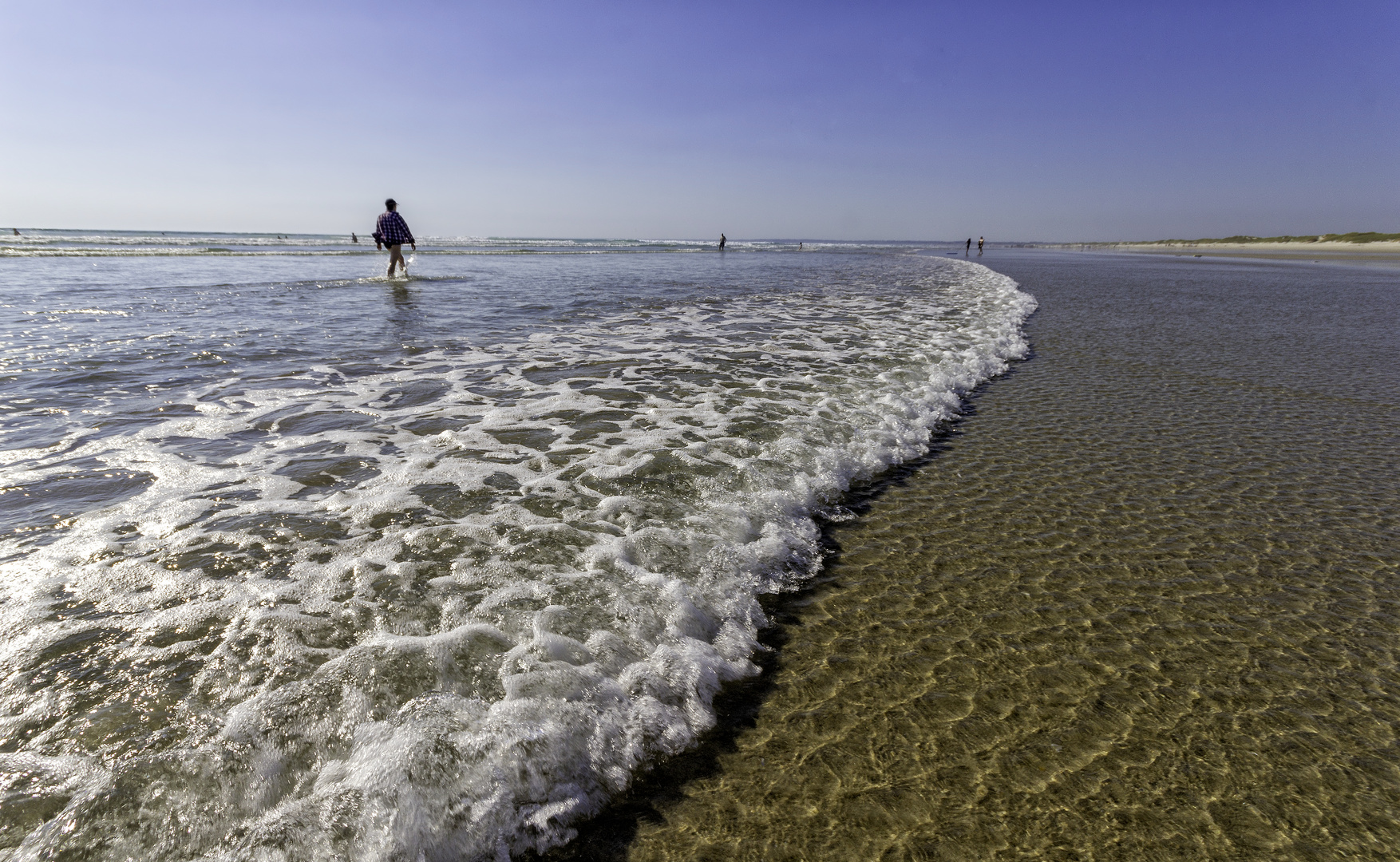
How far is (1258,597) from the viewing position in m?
3.45

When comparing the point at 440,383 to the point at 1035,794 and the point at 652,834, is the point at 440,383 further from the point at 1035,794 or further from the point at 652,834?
the point at 1035,794

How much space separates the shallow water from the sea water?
38 centimetres

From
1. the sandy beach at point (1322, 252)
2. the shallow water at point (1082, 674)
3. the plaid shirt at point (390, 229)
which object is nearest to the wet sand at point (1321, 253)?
the sandy beach at point (1322, 252)

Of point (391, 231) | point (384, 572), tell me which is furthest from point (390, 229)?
point (384, 572)

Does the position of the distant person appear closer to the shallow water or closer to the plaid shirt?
the plaid shirt

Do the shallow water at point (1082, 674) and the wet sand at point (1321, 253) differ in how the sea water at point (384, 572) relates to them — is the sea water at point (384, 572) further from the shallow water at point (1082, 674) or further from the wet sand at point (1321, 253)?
the wet sand at point (1321, 253)

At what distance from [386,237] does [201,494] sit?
62.3ft

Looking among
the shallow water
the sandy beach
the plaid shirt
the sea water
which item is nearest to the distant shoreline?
the sandy beach

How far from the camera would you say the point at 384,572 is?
11.6 feet

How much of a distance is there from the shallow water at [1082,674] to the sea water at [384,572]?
38cm

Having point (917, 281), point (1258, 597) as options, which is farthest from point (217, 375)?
point (917, 281)

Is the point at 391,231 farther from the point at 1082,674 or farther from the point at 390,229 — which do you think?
the point at 1082,674

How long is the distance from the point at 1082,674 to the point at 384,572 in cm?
382

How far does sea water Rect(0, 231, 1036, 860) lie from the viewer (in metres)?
2.20
